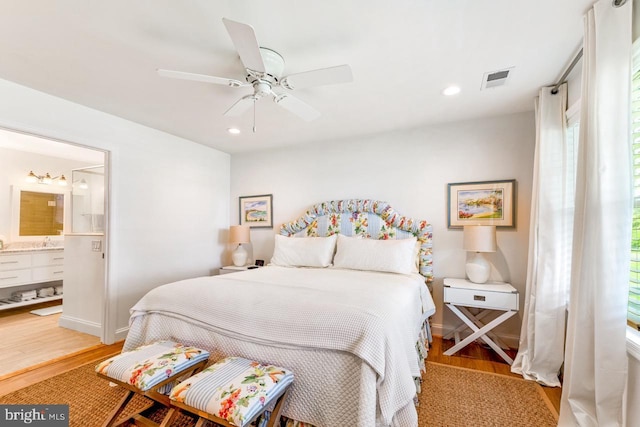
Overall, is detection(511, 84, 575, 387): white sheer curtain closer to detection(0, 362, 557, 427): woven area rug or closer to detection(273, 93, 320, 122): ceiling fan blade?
detection(0, 362, 557, 427): woven area rug

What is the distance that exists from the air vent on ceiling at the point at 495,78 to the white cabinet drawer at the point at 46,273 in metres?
6.09

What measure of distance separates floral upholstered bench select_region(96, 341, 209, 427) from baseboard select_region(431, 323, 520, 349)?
247cm

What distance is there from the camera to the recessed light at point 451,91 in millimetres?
2371

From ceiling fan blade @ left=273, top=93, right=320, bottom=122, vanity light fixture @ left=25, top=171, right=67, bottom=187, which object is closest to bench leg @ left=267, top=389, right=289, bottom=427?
ceiling fan blade @ left=273, top=93, right=320, bottom=122

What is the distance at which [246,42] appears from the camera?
4.65ft

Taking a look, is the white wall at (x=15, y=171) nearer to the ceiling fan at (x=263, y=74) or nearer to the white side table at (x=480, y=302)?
the ceiling fan at (x=263, y=74)

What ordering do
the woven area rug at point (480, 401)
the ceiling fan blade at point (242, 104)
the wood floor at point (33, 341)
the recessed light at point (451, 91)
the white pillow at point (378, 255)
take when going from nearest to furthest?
the woven area rug at point (480, 401) → the ceiling fan blade at point (242, 104) → the recessed light at point (451, 91) → the wood floor at point (33, 341) → the white pillow at point (378, 255)

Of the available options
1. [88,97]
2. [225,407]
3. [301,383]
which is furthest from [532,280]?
[88,97]

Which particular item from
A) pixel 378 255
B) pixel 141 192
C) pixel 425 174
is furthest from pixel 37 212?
pixel 425 174

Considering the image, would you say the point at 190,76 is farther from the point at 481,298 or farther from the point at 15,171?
the point at 15,171

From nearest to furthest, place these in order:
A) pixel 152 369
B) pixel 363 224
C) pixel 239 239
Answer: pixel 152 369
pixel 363 224
pixel 239 239

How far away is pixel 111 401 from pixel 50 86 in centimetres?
250

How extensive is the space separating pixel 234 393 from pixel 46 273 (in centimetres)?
490

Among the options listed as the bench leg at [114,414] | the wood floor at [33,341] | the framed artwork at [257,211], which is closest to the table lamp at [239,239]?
the framed artwork at [257,211]
